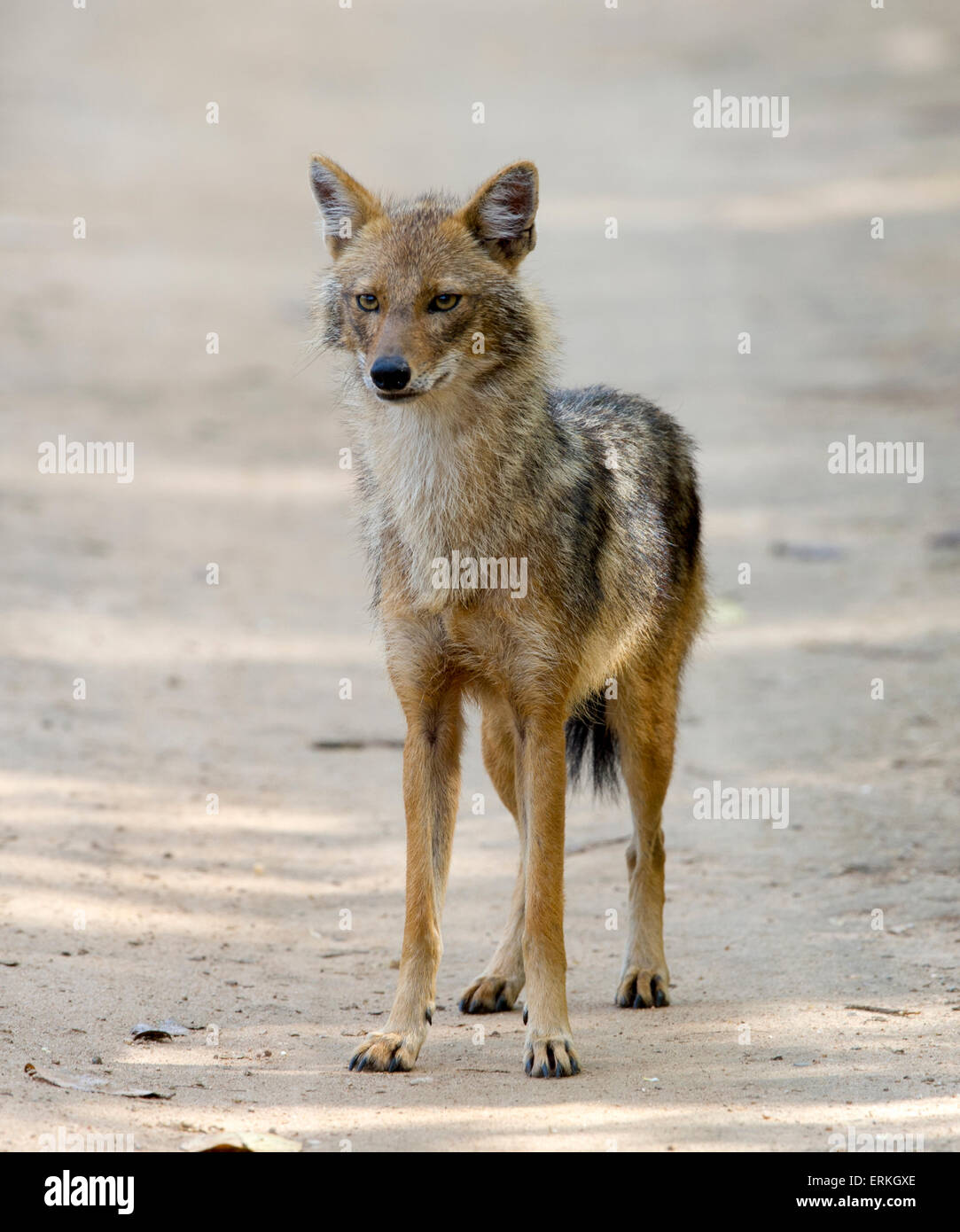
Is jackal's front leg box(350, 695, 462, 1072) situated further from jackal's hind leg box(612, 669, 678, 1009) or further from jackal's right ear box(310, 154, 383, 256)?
jackal's right ear box(310, 154, 383, 256)

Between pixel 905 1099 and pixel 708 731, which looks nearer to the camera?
pixel 905 1099

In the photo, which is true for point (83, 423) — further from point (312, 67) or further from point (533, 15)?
point (533, 15)

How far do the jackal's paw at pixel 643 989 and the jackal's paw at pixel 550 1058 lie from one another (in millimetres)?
879

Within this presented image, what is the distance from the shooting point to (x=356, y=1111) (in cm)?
448

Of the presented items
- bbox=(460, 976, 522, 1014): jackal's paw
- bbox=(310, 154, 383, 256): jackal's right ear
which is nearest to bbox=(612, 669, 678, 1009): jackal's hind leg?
bbox=(460, 976, 522, 1014): jackal's paw

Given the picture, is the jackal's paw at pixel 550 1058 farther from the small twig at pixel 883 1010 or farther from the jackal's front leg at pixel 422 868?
the small twig at pixel 883 1010

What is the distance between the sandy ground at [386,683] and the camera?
4926 mm

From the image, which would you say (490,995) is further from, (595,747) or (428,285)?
(428,285)

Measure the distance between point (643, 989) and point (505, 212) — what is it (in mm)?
2938

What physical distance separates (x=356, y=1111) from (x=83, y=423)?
38.6ft

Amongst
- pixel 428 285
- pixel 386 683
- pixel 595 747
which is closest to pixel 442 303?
pixel 428 285

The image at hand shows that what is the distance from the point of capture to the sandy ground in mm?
4926

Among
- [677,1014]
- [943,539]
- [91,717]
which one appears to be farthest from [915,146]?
[677,1014]

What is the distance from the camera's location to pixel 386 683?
10.3m
